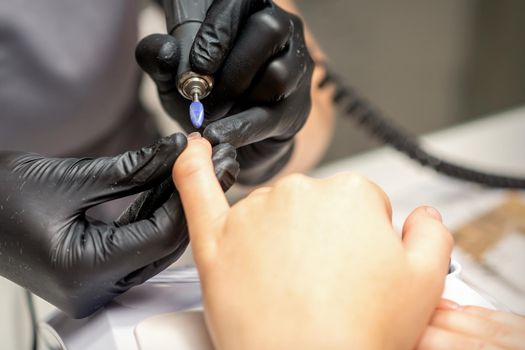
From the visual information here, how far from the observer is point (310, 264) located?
1.18ft

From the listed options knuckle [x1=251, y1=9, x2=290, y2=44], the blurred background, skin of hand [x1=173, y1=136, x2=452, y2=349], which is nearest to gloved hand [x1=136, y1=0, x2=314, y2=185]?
knuckle [x1=251, y1=9, x2=290, y2=44]

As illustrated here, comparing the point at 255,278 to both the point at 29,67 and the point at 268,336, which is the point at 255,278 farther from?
the point at 29,67

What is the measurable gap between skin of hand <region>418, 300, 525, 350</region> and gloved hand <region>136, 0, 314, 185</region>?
Answer: 9.2 inches

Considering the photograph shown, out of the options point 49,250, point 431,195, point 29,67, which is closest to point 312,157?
point 431,195

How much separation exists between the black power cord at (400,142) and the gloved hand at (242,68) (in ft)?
0.99

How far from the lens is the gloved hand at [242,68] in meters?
0.51

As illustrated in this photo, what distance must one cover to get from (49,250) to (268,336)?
18cm

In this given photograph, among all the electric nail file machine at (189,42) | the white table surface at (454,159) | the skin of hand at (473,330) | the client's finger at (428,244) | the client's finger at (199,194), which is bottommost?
the white table surface at (454,159)

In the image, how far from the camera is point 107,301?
0.45 metres

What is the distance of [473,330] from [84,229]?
0.31m

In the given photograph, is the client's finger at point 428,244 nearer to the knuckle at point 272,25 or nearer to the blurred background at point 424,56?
the knuckle at point 272,25

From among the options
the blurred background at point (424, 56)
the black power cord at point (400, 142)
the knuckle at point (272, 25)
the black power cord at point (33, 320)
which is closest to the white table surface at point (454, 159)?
the black power cord at point (400, 142)

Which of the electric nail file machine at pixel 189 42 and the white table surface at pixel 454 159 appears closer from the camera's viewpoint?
the electric nail file machine at pixel 189 42

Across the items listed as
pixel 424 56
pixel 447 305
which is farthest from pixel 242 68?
pixel 424 56
